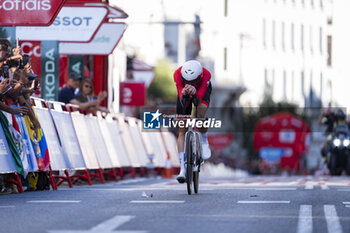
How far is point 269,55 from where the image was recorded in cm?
9388

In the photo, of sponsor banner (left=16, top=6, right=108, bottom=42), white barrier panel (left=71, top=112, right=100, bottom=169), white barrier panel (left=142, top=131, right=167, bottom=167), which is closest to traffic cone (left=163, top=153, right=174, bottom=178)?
white barrier panel (left=142, top=131, right=167, bottom=167)

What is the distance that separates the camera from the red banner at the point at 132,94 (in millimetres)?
41062

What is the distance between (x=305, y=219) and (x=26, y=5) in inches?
401

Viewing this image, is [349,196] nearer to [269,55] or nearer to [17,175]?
[17,175]

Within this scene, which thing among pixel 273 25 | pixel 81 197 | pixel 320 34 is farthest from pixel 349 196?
pixel 320 34

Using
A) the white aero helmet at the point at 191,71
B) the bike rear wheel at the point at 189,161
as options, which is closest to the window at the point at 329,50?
the white aero helmet at the point at 191,71

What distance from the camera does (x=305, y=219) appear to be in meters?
10.9

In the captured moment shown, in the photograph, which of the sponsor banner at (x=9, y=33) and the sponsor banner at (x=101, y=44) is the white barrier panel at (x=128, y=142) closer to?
the sponsor banner at (x=101, y=44)

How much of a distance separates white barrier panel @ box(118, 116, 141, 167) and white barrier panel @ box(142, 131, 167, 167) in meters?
2.60

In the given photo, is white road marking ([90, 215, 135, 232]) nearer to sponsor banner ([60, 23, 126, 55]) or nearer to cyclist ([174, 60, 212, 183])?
cyclist ([174, 60, 212, 183])

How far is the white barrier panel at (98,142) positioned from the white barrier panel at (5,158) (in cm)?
588

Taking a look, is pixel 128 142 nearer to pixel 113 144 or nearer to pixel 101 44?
pixel 113 144

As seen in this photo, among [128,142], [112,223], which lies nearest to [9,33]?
[128,142]

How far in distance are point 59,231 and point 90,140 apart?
38.5 feet
